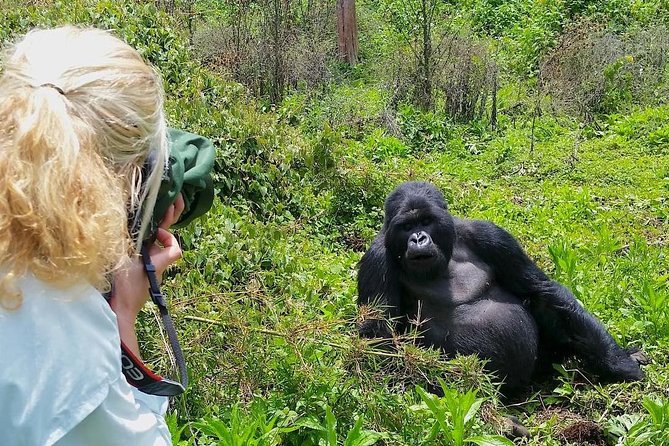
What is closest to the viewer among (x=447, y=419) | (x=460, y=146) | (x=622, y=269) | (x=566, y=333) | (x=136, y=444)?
(x=136, y=444)

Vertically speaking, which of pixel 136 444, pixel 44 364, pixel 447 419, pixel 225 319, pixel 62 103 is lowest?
pixel 447 419

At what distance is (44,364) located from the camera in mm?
1167

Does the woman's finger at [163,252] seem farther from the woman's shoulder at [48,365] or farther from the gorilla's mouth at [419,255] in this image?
the gorilla's mouth at [419,255]

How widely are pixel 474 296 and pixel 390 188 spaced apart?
2.08 m

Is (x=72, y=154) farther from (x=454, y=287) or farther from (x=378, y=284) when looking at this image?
(x=454, y=287)

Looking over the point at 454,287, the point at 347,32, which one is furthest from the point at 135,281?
the point at 347,32

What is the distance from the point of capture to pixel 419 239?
3846 millimetres

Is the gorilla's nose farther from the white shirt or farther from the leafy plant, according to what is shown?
the white shirt

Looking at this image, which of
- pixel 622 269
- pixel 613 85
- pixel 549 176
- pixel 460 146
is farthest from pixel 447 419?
pixel 613 85

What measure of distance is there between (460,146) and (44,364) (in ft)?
22.8

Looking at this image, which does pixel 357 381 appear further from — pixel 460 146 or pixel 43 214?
pixel 460 146

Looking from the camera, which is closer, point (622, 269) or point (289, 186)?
point (622, 269)

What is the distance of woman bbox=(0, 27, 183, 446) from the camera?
1.17m

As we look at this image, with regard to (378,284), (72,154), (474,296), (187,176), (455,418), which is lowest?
(474,296)
